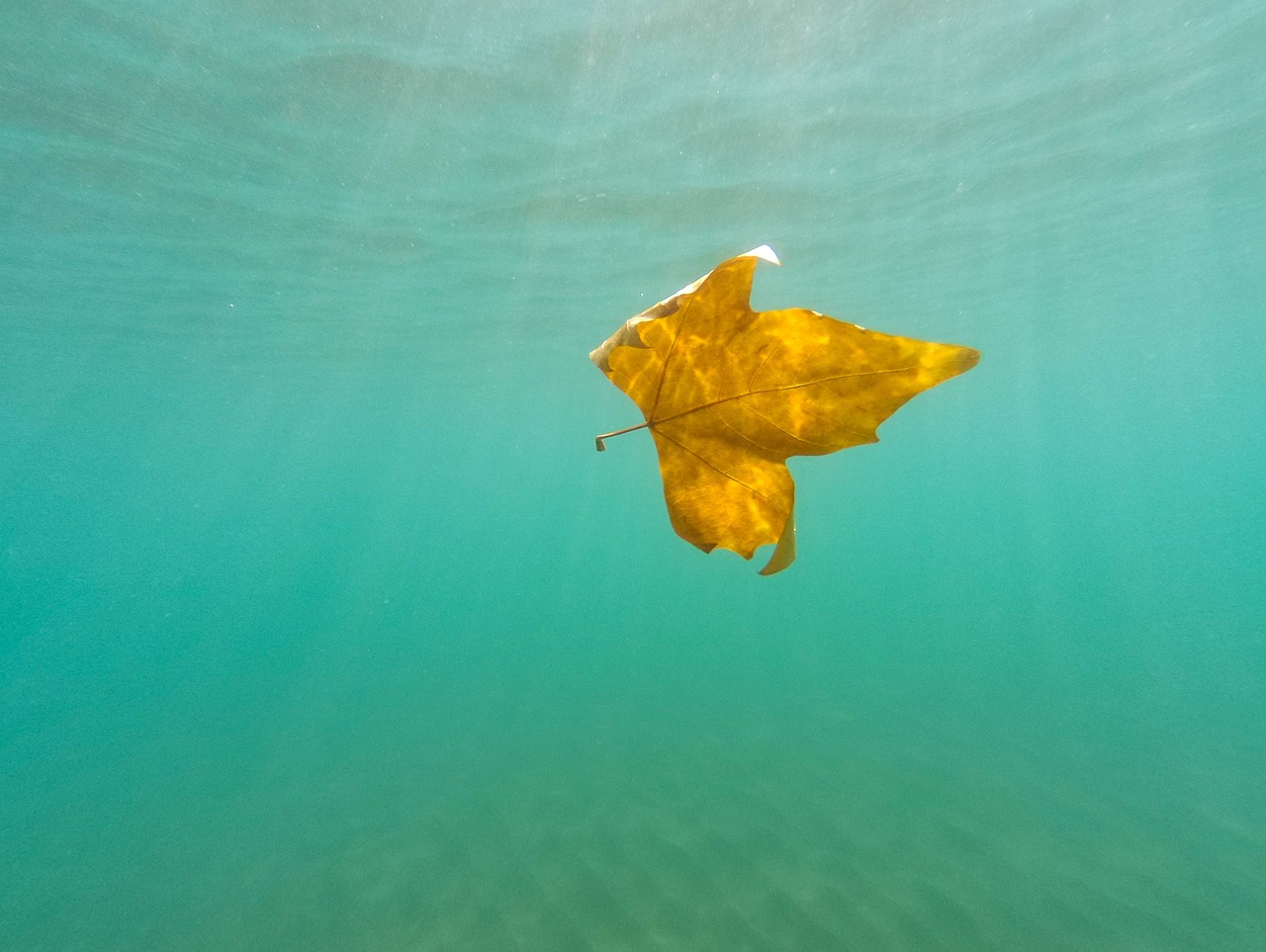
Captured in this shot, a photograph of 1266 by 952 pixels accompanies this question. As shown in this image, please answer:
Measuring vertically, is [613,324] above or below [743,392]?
above

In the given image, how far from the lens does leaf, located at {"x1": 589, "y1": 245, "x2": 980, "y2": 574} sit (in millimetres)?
1065

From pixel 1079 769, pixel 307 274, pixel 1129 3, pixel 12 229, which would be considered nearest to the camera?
pixel 1129 3

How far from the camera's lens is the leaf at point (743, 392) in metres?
1.07

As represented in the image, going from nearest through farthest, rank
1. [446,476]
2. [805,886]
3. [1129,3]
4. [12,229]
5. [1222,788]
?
1. [805,886]
2. [1129,3]
3. [1222,788]
4. [12,229]
5. [446,476]

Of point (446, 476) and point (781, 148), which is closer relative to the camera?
point (781, 148)

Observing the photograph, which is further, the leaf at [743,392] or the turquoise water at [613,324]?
the turquoise water at [613,324]

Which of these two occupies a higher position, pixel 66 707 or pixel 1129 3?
pixel 1129 3

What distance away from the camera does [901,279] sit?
2455 cm

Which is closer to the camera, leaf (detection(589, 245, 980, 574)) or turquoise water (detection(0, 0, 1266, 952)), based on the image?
leaf (detection(589, 245, 980, 574))

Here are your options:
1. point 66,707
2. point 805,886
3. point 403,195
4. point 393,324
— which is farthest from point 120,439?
point 805,886

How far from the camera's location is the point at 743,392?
4.05 ft

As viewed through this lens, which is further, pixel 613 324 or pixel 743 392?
pixel 613 324

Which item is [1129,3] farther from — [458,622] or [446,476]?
[446,476]

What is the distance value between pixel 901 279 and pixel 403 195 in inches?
738
